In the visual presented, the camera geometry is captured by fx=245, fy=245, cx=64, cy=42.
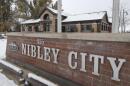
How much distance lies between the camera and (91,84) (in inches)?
195

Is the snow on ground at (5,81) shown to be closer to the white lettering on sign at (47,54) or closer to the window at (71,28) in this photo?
the white lettering on sign at (47,54)

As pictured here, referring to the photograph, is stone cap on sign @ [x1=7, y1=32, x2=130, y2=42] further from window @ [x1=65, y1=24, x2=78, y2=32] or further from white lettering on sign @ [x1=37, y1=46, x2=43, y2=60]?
window @ [x1=65, y1=24, x2=78, y2=32]

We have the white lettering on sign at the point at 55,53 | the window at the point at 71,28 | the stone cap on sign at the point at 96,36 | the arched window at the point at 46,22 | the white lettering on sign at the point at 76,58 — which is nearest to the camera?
the stone cap on sign at the point at 96,36

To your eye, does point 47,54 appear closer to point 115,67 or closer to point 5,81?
point 5,81

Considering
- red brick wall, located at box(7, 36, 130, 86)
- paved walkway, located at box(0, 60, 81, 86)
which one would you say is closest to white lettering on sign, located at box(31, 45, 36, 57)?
red brick wall, located at box(7, 36, 130, 86)

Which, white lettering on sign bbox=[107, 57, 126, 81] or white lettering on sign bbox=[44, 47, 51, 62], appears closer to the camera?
white lettering on sign bbox=[107, 57, 126, 81]

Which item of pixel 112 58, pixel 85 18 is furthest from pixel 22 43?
pixel 85 18

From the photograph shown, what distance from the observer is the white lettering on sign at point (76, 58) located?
4.28 m

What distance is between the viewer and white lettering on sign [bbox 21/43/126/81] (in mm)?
4277

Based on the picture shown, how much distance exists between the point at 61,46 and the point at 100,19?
23.1 meters

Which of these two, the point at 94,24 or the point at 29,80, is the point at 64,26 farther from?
the point at 29,80

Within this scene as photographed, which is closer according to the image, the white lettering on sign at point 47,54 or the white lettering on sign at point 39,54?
the white lettering on sign at point 47,54

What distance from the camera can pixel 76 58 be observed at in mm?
5414

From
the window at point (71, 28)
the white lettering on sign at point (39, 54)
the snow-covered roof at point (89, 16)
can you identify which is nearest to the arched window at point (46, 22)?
the snow-covered roof at point (89, 16)
